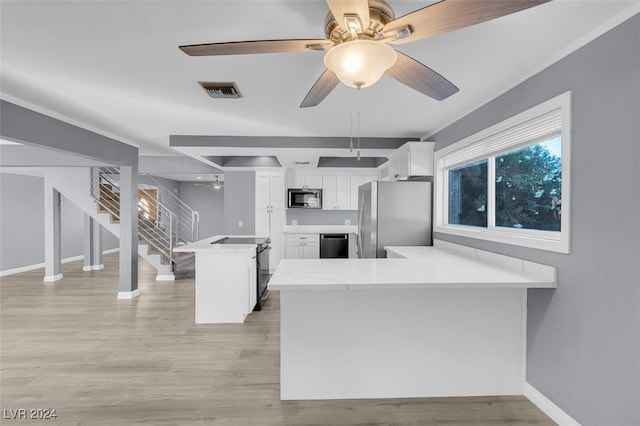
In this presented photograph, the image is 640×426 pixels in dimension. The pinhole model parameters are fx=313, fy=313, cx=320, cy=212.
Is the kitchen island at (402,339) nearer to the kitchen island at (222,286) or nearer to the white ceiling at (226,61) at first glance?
the white ceiling at (226,61)

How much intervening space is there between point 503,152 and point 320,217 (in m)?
4.34

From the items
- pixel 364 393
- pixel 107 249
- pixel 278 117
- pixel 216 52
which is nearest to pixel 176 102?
Result: pixel 278 117

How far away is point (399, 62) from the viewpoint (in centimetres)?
147

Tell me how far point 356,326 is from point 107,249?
9696 mm

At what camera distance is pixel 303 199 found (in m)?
6.13

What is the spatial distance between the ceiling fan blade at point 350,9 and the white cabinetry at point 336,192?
5117mm

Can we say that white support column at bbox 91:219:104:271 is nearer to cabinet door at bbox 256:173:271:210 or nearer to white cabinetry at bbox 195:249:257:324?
cabinet door at bbox 256:173:271:210

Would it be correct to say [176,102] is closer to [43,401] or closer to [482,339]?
[43,401]

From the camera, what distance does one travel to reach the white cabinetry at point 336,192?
630 cm

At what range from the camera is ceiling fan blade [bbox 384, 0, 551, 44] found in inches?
41.1

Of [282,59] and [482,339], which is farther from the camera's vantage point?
[482,339]

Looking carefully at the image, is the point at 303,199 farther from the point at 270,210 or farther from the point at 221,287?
the point at 221,287

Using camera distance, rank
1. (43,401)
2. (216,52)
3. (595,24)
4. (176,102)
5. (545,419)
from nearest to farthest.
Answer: (216,52), (595,24), (545,419), (43,401), (176,102)

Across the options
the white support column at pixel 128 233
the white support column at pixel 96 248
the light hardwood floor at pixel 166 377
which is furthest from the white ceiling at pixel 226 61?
the white support column at pixel 96 248
